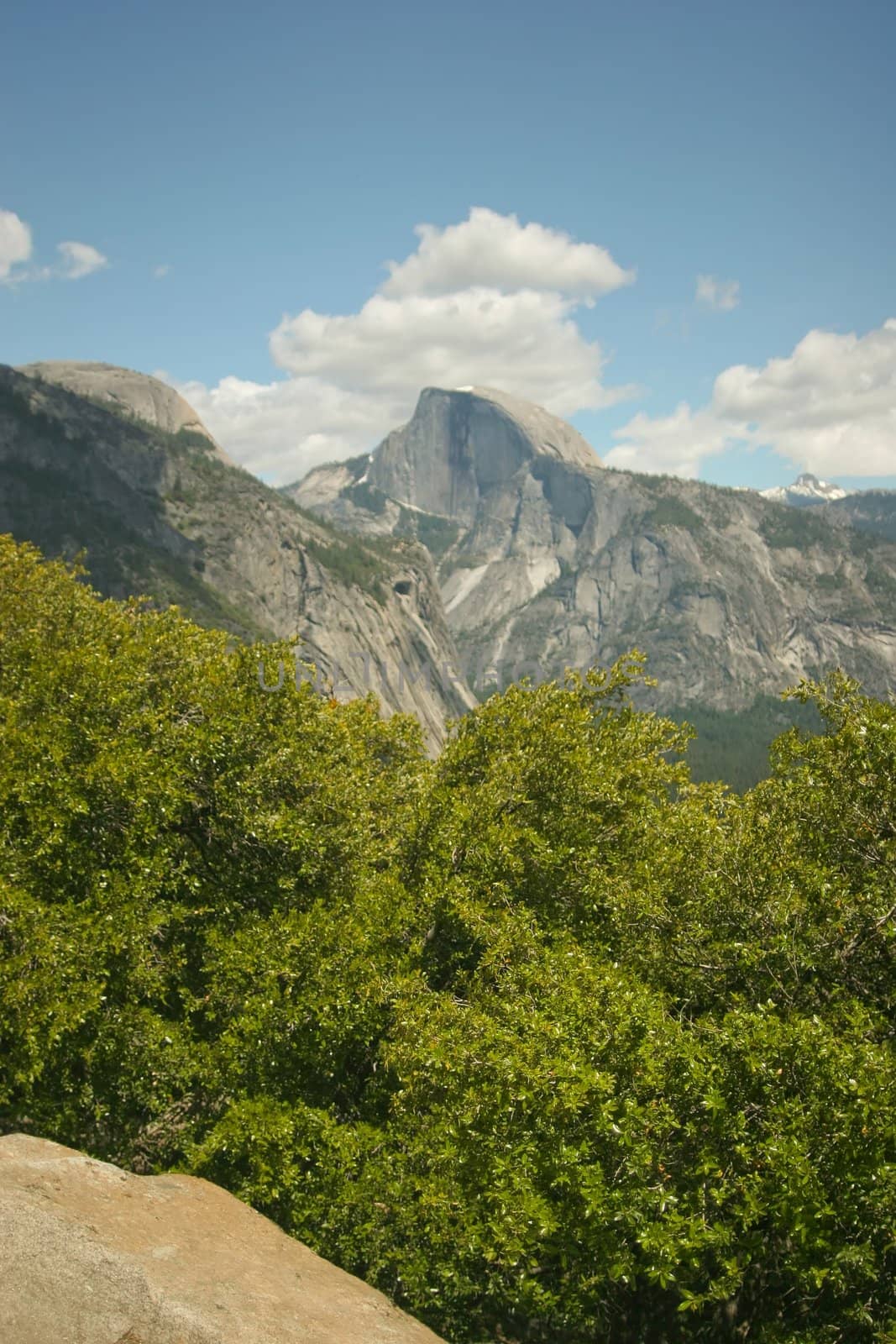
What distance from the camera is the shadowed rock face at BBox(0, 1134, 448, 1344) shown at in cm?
1066

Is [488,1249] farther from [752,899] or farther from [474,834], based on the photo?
[474,834]

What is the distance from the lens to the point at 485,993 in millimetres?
17875

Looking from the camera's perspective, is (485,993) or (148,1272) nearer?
(148,1272)

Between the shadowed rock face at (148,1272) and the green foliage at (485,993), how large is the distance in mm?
2201

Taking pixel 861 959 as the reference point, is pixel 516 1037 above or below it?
below

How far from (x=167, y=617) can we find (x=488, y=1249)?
28.5 meters

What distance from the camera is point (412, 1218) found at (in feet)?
51.1

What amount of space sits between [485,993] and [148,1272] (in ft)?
26.8

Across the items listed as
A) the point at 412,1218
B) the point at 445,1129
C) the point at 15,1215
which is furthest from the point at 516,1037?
the point at 15,1215

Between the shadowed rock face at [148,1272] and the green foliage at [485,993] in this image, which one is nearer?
the shadowed rock face at [148,1272]

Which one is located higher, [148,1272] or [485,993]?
[485,993]

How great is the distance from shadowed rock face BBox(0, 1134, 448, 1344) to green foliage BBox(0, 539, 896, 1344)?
86.6 inches

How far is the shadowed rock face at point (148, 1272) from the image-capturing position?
35.0ft

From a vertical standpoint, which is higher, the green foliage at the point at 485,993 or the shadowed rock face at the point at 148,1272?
the green foliage at the point at 485,993
